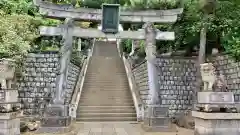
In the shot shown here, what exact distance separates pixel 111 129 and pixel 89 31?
12.9 feet

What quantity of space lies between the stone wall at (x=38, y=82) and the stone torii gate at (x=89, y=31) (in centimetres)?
330

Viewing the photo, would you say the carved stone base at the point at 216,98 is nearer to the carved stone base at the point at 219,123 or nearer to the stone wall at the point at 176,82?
the carved stone base at the point at 219,123

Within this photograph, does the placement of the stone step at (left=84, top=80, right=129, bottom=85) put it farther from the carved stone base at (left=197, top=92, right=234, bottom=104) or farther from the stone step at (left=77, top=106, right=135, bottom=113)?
the carved stone base at (left=197, top=92, right=234, bottom=104)

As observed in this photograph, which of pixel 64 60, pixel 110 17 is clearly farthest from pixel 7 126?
pixel 110 17

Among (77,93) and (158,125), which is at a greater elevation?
(77,93)

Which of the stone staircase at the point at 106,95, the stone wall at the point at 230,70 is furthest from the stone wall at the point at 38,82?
the stone wall at the point at 230,70

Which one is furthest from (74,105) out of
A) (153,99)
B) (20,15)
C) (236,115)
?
(236,115)

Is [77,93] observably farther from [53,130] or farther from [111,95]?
[53,130]

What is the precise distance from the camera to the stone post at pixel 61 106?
11.9 metres

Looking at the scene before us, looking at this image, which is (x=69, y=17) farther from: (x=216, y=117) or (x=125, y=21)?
(x=216, y=117)

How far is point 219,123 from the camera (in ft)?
31.0

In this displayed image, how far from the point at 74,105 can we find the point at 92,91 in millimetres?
2409

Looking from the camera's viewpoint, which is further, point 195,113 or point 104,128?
point 104,128

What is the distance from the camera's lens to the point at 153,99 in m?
12.8
